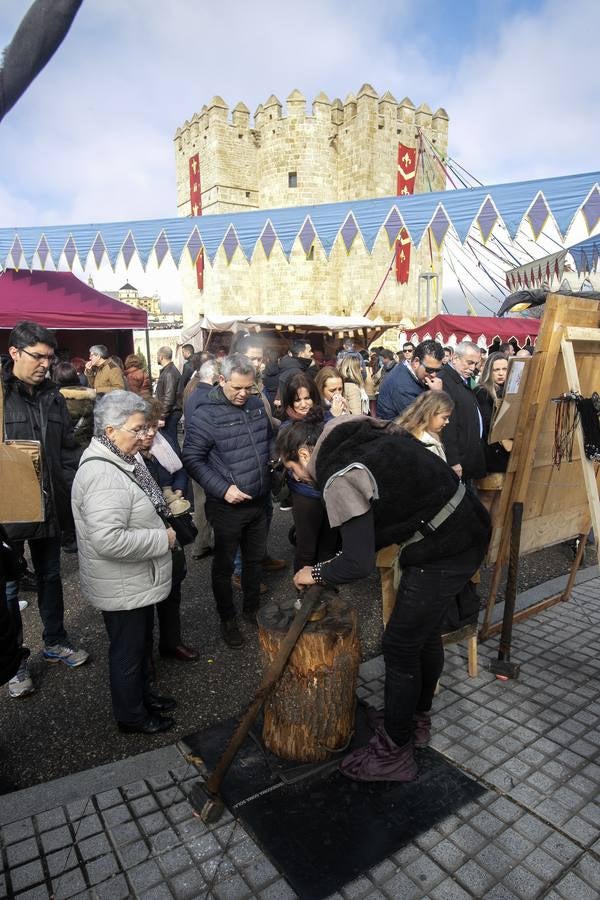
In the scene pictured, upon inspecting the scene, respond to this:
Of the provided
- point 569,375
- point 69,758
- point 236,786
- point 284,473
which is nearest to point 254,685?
point 236,786

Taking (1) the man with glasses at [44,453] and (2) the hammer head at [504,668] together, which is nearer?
(1) the man with glasses at [44,453]

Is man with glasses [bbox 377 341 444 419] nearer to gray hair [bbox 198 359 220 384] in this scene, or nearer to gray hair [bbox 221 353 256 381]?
gray hair [bbox 198 359 220 384]

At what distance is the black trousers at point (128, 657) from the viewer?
263cm

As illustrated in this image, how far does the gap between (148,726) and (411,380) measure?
11.4 feet

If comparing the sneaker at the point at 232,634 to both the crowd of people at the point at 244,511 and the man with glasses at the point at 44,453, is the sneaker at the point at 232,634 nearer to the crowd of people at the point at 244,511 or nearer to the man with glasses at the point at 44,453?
the crowd of people at the point at 244,511

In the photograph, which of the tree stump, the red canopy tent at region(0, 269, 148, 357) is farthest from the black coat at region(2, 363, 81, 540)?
the red canopy tent at region(0, 269, 148, 357)

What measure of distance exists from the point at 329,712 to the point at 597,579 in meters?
3.27

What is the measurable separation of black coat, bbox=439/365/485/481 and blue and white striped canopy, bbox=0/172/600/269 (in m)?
5.30

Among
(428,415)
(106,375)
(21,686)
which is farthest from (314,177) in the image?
(21,686)

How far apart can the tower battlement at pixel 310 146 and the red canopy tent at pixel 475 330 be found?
2086 centimetres

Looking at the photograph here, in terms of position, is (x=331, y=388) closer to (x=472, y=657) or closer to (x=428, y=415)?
(x=428, y=415)

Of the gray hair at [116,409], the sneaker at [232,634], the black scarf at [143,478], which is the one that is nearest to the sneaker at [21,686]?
the sneaker at [232,634]

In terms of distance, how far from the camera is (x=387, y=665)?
95.7 inches

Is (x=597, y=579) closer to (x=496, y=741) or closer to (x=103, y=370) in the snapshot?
(x=496, y=741)
